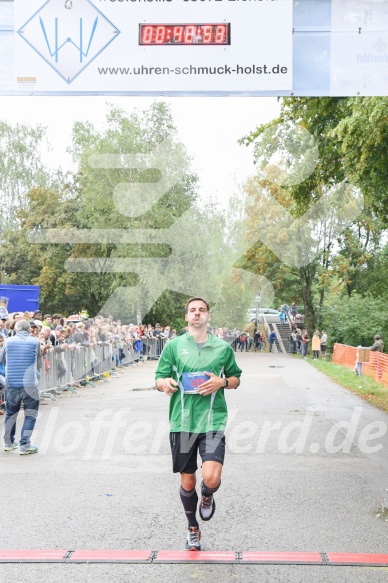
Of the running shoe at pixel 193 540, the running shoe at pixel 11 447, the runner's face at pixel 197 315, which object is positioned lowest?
the running shoe at pixel 11 447

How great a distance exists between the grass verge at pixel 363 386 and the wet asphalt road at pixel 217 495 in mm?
3043

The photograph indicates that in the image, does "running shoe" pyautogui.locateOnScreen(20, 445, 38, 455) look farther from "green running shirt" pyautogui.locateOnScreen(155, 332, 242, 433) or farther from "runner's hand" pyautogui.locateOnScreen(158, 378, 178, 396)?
"runner's hand" pyautogui.locateOnScreen(158, 378, 178, 396)

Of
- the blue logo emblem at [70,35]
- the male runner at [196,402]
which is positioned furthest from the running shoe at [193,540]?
the blue logo emblem at [70,35]

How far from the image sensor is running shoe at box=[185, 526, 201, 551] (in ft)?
19.4

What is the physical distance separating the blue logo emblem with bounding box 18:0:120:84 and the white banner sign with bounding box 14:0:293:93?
0.01 m

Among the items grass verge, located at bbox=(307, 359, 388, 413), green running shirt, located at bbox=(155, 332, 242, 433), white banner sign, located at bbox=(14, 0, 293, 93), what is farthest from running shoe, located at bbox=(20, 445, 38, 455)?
grass verge, located at bbox=(307, 359, 388, 413)

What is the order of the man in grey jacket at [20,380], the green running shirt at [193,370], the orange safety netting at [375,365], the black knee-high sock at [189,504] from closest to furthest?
the green running shirt at [193,370] < the black knee-high sock at [189,504] < the man in grey jacket at [20,380] < the orange safety netting at [375,365]

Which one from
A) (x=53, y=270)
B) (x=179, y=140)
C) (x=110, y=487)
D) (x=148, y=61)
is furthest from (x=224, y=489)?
(x=53, y=270)

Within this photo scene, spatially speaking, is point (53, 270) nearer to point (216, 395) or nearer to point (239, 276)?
point (239, 276)

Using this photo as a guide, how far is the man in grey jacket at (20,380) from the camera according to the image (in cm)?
1067

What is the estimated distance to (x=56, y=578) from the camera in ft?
17.2

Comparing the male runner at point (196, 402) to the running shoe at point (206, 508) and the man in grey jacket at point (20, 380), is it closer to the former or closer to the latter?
the running shoe at point (206, 508)

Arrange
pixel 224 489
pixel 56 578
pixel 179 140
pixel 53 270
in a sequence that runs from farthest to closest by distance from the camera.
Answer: pixel 53 270, pixel 179 140, pixel 224 489, pixel 56 578

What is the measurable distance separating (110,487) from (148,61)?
429 centimetres
